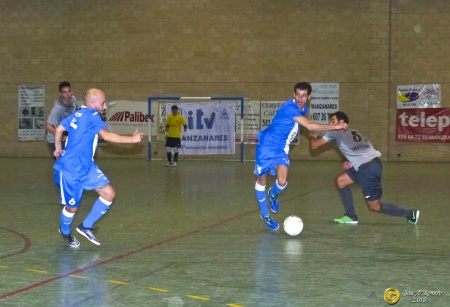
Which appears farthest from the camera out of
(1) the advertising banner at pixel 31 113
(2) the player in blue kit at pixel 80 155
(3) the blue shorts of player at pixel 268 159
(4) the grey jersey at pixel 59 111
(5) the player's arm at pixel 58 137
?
(1) the advertising banner at pixel 31 113

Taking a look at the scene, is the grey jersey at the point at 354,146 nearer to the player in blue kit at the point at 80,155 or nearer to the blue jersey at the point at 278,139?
the blue jersey at the point at 278,139

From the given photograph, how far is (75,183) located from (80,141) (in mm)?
483

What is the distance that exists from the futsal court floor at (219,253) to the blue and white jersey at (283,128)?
1.18m

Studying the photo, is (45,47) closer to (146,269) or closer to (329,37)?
→ (329,37)

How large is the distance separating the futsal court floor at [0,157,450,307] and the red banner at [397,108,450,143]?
11.5 meters

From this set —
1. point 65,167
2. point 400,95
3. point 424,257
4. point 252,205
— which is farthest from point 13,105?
point 424,257

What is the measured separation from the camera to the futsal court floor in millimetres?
6742

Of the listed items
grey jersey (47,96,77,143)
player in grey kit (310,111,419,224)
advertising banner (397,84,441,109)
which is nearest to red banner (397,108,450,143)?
advertising banner (397,84,441,109)

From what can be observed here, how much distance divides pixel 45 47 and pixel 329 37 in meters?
10.5

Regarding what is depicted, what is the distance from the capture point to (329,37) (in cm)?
2752

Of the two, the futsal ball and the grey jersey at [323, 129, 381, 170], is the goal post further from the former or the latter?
the futsal ball

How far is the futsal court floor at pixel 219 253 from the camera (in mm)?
6742

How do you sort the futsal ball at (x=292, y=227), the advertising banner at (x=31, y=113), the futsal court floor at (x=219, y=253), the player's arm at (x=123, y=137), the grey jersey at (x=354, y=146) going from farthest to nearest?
the advertising banner at (x=31, y=113)
the grey jersey at (x=354, y=146)
the futsal ball at (x=292, y=227)
the player's arm at (x=123, y=137)
the futsal court floor at (x=219, y=253)

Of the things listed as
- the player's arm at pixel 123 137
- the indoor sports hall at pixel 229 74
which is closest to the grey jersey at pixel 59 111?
the player's arm at pixel 123 137
